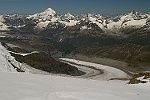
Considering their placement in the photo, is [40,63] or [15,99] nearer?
[15,99]

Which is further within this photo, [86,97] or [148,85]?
[148,85]

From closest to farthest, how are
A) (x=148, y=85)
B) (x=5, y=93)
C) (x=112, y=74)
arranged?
→ (x=5, y=93), (x=148, y=85), (x=112, y=74)

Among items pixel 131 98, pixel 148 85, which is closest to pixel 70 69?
pixel 148 85

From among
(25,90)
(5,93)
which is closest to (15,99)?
(5,93)

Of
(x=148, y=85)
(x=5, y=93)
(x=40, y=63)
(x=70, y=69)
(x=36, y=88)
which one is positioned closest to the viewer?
(x=5, y=93)

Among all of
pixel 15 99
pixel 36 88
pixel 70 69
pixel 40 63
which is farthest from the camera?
pixel 70 69

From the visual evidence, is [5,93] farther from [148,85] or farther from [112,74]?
[112,74]

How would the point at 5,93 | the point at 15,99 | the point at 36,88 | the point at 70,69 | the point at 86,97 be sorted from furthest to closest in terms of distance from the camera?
the point at 70,69
the point at 36,88
the point at 86,97
the point at 5,93
the point at 15,99

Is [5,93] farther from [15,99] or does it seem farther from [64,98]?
[64,98]

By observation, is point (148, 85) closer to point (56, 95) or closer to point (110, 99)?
point (110, 99)
